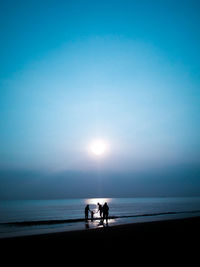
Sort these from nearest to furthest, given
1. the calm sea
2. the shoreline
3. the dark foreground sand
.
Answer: the dark foreground sand, the shoreline, the calm sea

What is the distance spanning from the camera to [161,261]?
916 cm

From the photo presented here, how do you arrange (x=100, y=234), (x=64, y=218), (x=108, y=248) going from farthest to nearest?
(x=64, y=218) < (x=100, y=234) < (x=108, y=248)

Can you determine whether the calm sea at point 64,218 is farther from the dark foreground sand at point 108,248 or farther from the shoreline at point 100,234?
the dark foreground sand at point 108,248

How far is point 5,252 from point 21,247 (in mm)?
1232

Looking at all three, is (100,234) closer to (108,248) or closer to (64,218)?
(108,248)

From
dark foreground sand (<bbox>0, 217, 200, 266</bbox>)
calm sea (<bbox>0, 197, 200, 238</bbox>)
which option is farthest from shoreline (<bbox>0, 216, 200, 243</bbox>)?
calm sea (<bbox>0, 197, 200, 238</bbox>)

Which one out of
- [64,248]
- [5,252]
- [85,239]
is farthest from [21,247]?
[85,239]

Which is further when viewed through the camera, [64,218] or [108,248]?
[64,218]

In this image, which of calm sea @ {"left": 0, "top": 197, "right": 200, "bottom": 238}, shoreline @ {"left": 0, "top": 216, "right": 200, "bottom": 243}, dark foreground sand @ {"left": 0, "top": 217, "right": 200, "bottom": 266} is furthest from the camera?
calm sea @ {"left": 0, "top": 197, "right": 200, "bottom": 238}

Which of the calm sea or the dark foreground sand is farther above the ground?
the calm sea

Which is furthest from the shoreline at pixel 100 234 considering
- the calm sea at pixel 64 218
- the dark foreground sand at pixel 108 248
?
the calm sea at pixel 64 218

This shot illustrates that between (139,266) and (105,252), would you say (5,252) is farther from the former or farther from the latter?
(139,266)

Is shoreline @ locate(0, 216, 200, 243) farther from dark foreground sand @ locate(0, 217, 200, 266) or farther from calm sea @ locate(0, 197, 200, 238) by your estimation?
calm sea @ locate(0, 197, 200, 238)

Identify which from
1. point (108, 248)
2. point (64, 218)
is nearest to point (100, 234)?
point (108, 248)
